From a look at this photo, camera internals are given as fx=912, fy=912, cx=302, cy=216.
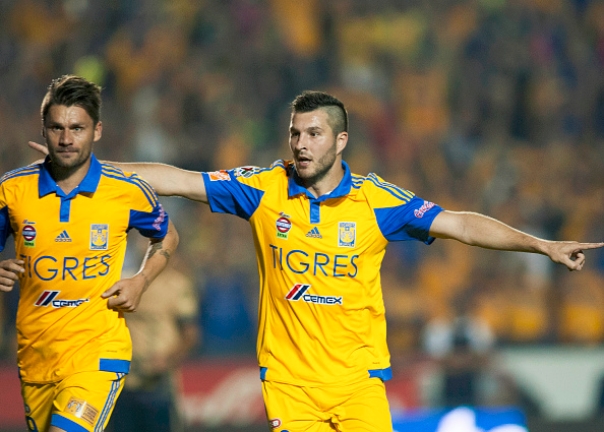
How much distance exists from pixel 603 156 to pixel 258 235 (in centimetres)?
855

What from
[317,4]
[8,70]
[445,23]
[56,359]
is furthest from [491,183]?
[56,359]

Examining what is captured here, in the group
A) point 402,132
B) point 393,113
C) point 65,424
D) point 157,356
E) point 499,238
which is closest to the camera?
point 65,424

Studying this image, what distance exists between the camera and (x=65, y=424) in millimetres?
4641

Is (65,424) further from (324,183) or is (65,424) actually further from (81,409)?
(324,183)

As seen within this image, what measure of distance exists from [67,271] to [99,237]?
0.82 feet

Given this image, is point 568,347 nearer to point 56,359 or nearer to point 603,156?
point 603,156

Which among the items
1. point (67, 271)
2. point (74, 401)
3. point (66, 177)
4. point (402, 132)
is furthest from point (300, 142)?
point (402, 132)

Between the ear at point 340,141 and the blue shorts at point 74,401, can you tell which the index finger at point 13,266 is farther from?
the ear at point 340,141

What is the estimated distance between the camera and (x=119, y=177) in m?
5.06

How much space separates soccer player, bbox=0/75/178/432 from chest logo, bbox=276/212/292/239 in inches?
32.3

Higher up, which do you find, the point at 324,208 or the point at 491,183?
the point at 491,183

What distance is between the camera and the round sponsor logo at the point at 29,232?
190 inches

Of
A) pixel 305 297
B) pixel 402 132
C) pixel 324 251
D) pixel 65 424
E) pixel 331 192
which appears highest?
pixel 402 132

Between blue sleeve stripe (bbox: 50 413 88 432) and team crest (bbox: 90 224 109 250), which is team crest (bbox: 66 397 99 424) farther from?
team crest (bbox: 90 224 109 250)
